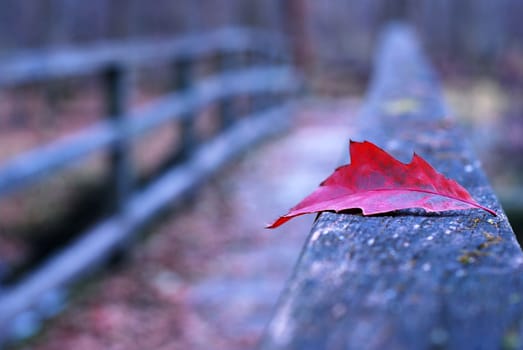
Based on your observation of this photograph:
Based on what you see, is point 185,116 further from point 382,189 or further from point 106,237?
point 382,189

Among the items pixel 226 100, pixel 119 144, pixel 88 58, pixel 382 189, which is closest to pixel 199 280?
pixel 119 144

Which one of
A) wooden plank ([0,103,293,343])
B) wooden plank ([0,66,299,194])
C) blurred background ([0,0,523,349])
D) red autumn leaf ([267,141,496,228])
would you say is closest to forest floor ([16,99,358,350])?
blurred background ([0,0,523,349])

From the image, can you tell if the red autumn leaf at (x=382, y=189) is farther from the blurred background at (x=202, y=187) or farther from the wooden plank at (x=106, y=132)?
the blurred background at (x=202, y=187)

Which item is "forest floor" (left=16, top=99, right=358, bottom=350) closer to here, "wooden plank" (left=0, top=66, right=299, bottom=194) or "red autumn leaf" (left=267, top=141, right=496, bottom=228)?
"wooden plank" (left=0, top=66, right=299, bottom=194)

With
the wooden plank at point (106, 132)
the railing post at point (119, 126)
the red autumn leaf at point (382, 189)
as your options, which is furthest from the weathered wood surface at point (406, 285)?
the railing post at point (119, 126)

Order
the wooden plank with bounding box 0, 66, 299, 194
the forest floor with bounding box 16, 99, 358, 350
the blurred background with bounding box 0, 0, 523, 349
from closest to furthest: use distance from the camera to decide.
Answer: the wooden plank with bounding box 0, 66, 299, 194 < the forest floor with bounding box 16, 99, 358, 350 < the blurred background with bounding box 0, 0, 523, 349

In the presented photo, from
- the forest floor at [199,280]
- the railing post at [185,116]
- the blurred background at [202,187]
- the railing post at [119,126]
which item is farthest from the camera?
the railing post at [185,116]
